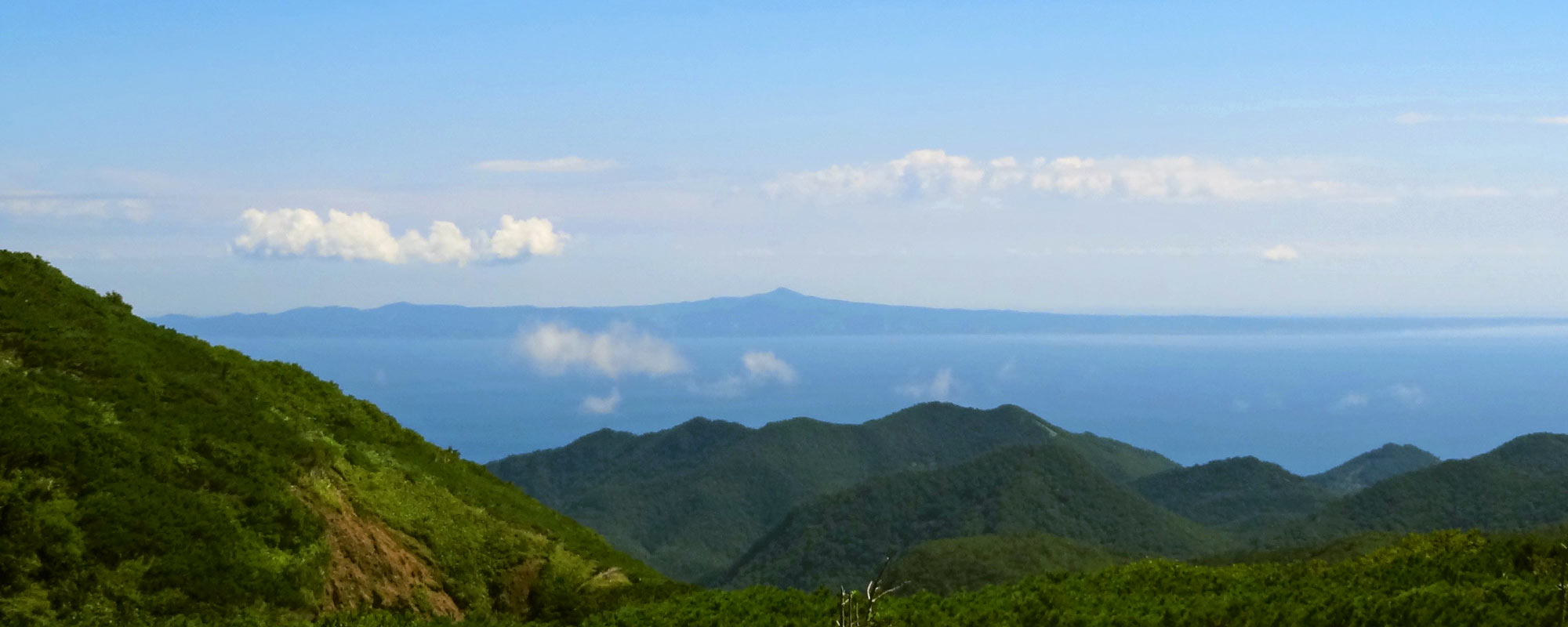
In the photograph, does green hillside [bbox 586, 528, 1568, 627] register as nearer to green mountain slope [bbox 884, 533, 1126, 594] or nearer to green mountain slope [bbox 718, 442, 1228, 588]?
green mountain slope [bbox 884, 533, 1126, 594]

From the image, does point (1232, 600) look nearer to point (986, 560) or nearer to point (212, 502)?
point (212, 502)

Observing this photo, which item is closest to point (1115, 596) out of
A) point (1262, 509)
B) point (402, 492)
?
point (402, 492)

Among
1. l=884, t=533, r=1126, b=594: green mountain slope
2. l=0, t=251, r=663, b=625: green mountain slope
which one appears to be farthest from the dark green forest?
l=884, t=533, r=1126, b=594: green mountain slope

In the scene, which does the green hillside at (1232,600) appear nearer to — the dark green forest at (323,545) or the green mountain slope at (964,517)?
the dark green forest at (323,545)

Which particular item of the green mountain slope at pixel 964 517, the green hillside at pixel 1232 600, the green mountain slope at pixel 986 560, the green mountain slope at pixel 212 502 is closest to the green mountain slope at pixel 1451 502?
the green mountain slope at pixel 964 517

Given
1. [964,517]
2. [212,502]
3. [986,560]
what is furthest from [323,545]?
[964,517]
